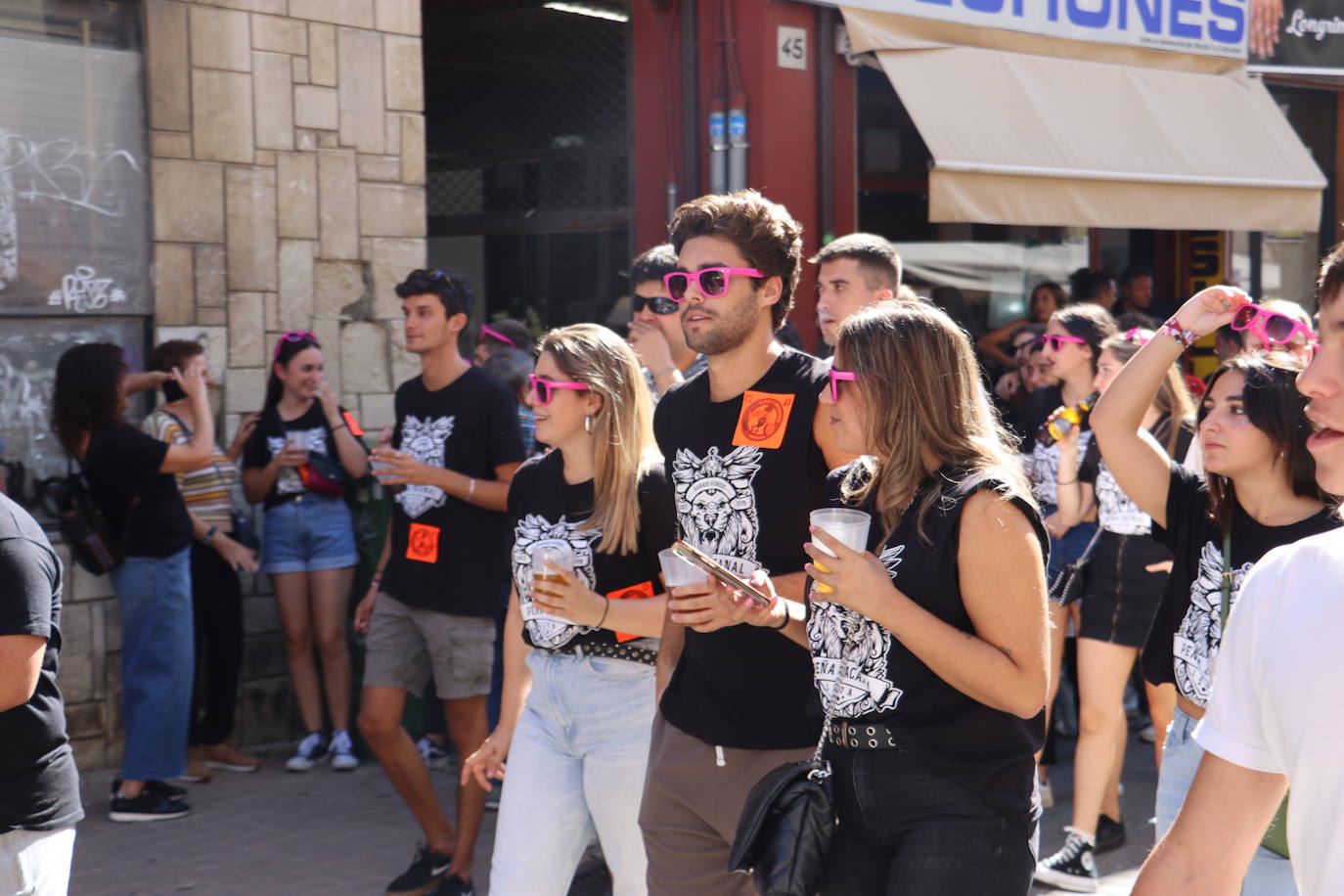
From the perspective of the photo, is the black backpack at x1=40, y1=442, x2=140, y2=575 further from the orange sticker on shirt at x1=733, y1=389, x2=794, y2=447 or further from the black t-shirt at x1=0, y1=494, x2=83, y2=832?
the orange sticker on shirt at x1=733, y1=389, x2=794, y2=447

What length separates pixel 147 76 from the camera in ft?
21.7

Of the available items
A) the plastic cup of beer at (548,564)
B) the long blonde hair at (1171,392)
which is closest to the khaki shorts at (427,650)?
the plastic cup of beer at (548,564)

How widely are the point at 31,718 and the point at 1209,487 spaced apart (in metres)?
2.55

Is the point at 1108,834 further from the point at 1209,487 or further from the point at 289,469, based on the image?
the point at 289,469

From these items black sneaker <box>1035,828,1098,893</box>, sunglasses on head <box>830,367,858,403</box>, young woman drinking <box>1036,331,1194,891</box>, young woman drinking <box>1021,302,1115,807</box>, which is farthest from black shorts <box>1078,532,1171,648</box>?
sunglasses on head <box>830,367,858,403</box>

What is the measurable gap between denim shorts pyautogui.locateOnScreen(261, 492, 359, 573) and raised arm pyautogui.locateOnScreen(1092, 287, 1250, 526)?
391 centimetres

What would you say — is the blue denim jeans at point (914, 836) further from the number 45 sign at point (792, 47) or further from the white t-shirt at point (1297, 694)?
the number 45 sign at point (792, 47)

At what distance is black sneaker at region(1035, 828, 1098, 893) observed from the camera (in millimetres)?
5086

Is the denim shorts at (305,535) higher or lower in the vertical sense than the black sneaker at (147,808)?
higher

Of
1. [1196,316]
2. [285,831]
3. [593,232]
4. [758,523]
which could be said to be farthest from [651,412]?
[593,232]

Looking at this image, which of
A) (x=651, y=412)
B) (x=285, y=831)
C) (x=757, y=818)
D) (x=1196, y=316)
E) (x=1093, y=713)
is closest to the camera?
(x=757, y=818)

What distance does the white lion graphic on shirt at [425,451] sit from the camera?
5.33 metres

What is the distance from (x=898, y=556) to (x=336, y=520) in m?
4.38

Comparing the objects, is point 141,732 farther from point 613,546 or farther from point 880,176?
point 880,176
